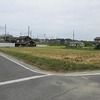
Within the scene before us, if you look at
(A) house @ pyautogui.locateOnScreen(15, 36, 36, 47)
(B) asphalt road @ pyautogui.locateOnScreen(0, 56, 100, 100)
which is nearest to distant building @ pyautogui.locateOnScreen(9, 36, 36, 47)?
(A) house @ pyautogui.locateOnScreen(15, 36, 36, 47)

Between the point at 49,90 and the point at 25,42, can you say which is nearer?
the point at 49,90

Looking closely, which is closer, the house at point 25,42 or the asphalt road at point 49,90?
the asphalt road at point 49,90

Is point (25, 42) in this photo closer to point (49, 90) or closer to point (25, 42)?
point (25, 42)

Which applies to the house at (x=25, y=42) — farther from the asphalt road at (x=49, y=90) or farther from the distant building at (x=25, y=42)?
the asphalt road at (x=49, y=90)

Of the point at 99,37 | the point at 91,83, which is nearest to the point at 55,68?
the point at 91,83

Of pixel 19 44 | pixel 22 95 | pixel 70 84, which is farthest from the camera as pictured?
pixel 19 44

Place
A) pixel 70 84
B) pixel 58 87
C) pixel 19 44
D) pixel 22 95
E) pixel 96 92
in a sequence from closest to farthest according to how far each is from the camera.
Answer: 1. pixel 22 95
2. pixel 96 92
3. pixel 58 87
4. pixel 70 84
5. pixel 19 44

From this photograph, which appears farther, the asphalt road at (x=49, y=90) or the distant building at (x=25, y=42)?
the distant building at (x=25, y=42)

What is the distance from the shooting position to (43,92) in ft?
24.7

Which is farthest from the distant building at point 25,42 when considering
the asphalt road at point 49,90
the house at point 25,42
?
the asphalt road at point 49,90

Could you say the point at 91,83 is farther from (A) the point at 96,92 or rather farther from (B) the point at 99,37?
(B) the point at 99,37

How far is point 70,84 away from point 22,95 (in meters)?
2.51

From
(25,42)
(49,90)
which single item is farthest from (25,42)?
(49,90)

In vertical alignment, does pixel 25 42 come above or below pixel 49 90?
above
